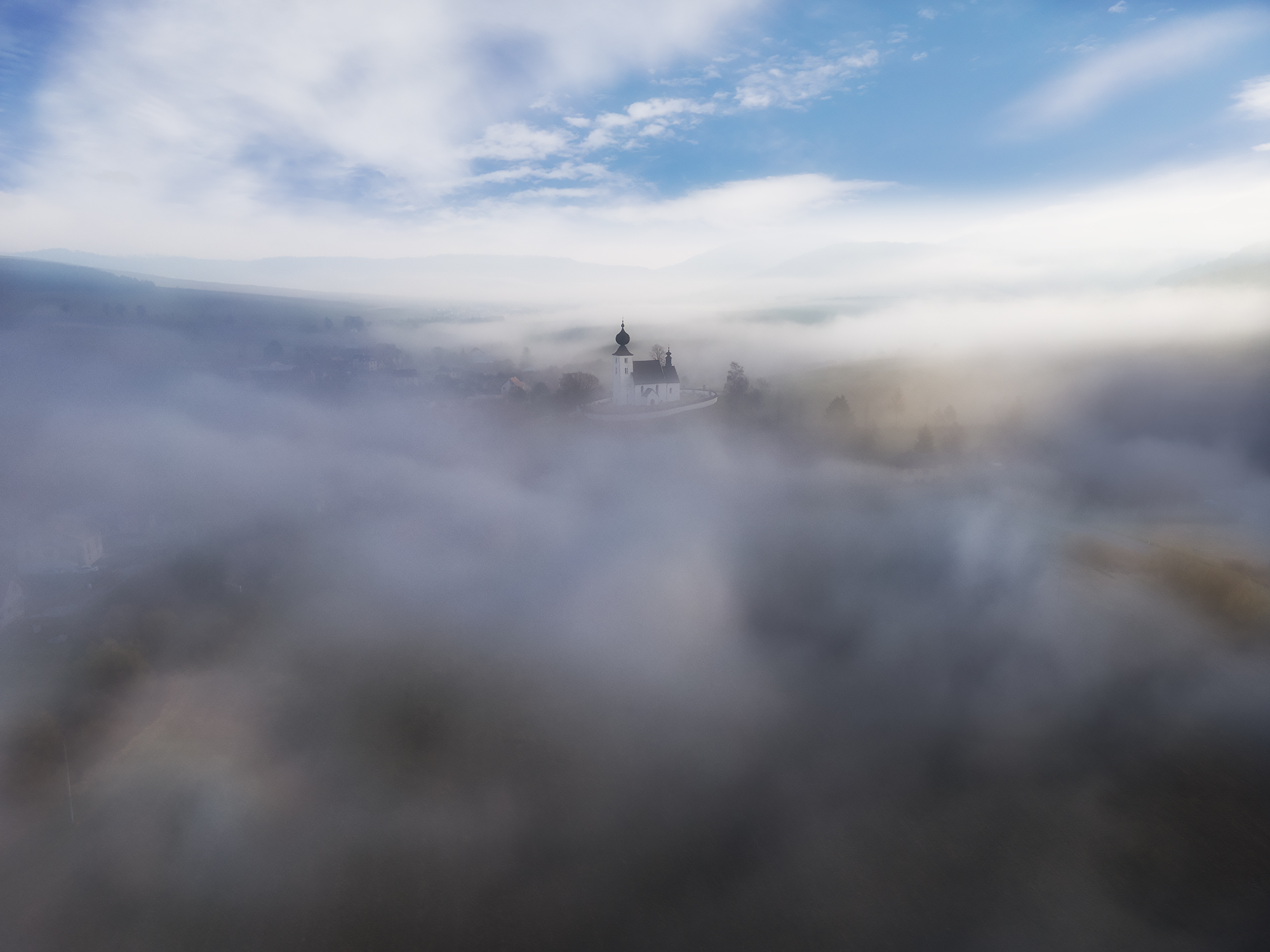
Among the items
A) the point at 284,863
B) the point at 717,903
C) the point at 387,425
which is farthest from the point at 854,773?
the point at 387,425

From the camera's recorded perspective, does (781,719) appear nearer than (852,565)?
Yes

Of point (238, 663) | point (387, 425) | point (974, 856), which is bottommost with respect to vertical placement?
point (974, 856)

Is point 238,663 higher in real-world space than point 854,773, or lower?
higher

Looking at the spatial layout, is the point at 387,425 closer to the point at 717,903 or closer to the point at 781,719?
the point at 781,719
